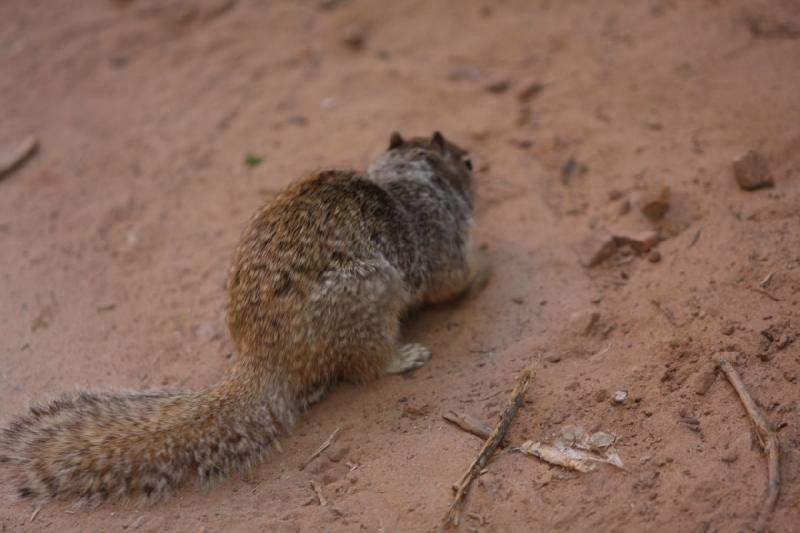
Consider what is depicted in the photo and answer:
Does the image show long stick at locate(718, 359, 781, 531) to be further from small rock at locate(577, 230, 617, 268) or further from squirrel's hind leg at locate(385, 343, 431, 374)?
squirrel's hind leg at locate(385, 343, 431, 374)

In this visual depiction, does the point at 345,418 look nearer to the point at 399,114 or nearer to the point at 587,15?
the point at 399,114

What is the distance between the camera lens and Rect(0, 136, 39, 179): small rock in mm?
6629

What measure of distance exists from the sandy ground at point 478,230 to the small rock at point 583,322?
0.02 meters

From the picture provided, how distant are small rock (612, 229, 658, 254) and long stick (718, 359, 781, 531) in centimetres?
128

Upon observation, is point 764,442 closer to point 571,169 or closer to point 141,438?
point 571,169

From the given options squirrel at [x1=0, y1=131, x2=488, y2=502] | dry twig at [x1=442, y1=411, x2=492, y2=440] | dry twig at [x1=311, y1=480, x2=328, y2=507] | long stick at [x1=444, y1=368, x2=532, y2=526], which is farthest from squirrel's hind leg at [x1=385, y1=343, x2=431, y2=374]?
dry twig at [x1=311, y1=480, x2=328, y2=507]

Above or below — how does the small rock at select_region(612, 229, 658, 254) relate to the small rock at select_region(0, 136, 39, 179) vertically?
below

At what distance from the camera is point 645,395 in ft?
13.1

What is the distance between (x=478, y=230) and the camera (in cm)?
591

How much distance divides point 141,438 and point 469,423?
1809mm

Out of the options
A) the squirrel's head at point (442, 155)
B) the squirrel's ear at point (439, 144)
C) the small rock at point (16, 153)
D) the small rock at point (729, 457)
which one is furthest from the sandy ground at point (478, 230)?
the squirrel's ear at point (439, 144)

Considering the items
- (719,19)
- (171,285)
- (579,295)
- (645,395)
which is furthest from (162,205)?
(719,19)

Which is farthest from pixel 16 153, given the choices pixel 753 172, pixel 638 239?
pixel 753 172

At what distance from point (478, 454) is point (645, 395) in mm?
1005
